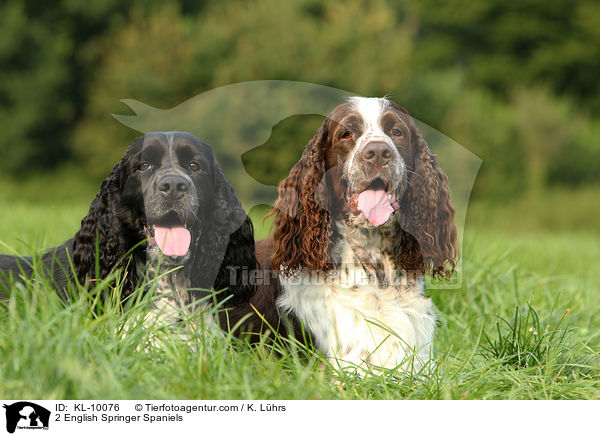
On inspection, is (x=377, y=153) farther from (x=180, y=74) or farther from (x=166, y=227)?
(x=180, y=74)

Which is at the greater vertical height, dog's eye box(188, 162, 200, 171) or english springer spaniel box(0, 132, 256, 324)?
dog's eye box(188, 162, 200, 171)

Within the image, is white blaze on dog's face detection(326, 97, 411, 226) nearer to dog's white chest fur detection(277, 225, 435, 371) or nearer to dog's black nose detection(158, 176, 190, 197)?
dog's white chest fur detection(277, 225, 435, 371)

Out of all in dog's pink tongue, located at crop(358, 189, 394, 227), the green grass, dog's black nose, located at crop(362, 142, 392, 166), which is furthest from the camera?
dog's pink tongue, located at crop(358, 189, 394, 227)

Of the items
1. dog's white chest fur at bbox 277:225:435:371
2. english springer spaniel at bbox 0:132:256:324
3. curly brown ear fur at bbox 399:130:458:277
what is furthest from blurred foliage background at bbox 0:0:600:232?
dog's white chest fur at bbox 277:225:435:371

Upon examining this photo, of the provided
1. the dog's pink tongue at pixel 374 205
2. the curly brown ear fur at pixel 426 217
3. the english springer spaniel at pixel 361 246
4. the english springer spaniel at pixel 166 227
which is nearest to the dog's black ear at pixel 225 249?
the english springer spaniel at pixel 166 227

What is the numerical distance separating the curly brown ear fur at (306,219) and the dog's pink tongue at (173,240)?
1.78ft

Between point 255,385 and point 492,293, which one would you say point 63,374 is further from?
point 492,293

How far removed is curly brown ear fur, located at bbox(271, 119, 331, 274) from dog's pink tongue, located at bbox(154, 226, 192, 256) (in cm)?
54

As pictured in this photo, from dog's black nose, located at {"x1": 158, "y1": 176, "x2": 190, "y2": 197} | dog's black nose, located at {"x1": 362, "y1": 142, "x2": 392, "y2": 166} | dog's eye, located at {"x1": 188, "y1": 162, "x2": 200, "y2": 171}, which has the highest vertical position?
dog's black nose, located at {"x1": 362, "y1": 142, "x2": 392, "y2": 166}

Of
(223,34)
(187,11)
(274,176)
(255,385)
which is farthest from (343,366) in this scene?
(187,11)

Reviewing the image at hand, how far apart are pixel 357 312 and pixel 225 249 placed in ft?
2.59

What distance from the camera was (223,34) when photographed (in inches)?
249
